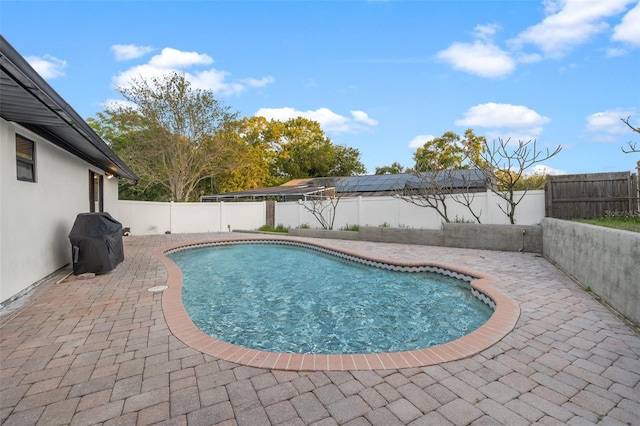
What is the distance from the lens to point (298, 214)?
15.1 metres

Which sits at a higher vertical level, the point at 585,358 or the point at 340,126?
the point at 340,126

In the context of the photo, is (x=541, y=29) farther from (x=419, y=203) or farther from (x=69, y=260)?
(x=69, y=260)

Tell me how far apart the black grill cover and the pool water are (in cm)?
157

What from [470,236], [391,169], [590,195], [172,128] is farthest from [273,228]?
[391,169]

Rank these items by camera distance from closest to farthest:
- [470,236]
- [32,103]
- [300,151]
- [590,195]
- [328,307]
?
[32,103]
[328,307]
[590,195]
[470,236]
[300,151]

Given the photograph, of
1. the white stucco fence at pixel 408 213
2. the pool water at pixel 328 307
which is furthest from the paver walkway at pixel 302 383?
the white stucco fence at pixel 408 213

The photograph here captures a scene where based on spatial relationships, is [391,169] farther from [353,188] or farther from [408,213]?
[408,213]

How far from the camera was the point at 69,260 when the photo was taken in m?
6.89

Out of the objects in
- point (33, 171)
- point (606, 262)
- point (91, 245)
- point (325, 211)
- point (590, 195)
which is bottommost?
point (606, 262)

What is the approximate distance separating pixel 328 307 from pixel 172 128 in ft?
58.0

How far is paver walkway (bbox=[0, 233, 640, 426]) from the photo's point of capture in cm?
187

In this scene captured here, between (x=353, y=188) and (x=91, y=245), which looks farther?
(x=353, y=188)

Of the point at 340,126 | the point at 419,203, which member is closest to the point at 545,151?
the point at 419,203

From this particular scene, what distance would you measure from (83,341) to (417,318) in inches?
159
